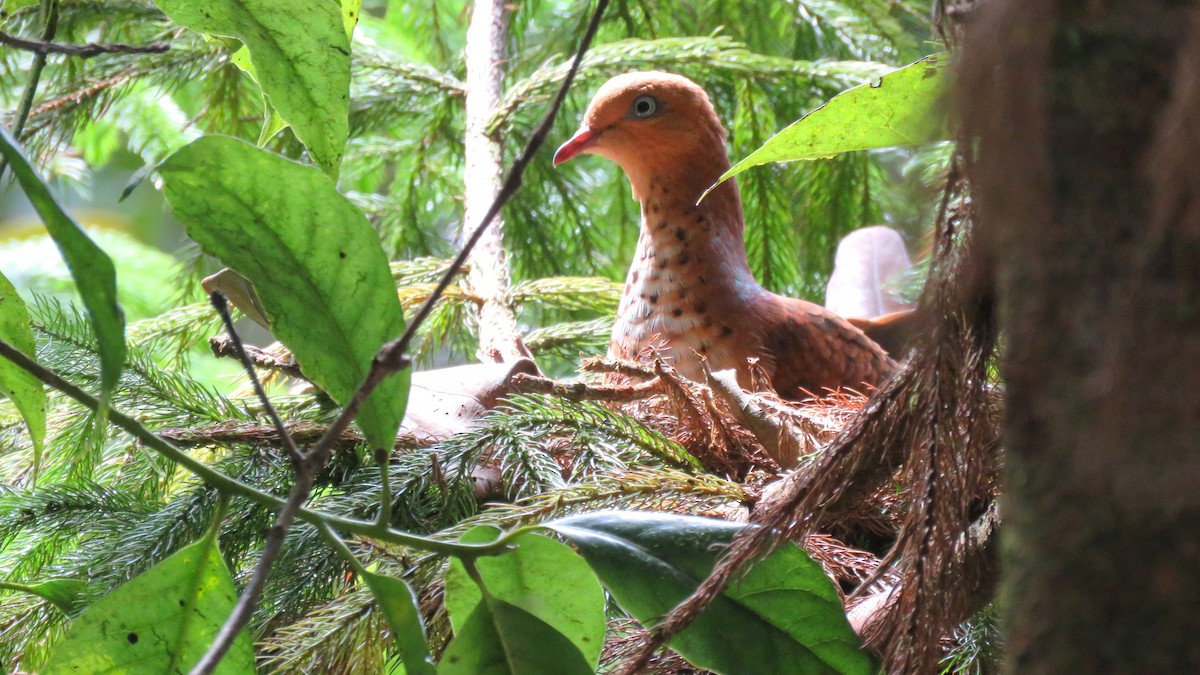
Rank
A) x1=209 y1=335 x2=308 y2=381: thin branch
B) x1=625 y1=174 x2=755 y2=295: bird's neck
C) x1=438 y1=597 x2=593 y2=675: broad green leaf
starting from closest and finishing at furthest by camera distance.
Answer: x1=438 y1=597 x2=593 y2=675: broad green leaf, x1=209 y1=335 x2=308 y2=381: thin branch, x1=625 y1=174 x2=755 y2=295: bird's neck

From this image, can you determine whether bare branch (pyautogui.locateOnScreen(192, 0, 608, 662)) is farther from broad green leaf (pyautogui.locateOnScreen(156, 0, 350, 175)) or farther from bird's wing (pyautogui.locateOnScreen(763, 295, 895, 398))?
bird's wing (pyautogui.locateOnScreen(763, 295, 895, 398))

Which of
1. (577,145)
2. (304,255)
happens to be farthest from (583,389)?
(577,145)

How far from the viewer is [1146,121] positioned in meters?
0.30

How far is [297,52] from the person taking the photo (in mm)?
634

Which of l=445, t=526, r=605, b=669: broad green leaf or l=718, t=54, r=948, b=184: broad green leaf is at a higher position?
l=718, t=54, r=948, b=184: broad green leaf

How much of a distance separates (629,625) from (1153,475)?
0.49 m

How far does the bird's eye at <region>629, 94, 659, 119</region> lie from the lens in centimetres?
158

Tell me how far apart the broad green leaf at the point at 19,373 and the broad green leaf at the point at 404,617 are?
0.87 ft

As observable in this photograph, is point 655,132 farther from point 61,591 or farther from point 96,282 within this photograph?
point 96,282

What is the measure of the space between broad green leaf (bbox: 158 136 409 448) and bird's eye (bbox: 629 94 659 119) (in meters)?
1.12

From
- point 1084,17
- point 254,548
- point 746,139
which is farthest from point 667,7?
point 1084,17

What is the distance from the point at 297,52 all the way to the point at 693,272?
0.97 meters

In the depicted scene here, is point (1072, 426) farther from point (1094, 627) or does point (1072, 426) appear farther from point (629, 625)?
point (629, 625)

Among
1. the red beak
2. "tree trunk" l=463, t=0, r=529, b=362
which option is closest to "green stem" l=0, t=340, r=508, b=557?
"tree trunk" l=463, t=0, r=529, b=362
